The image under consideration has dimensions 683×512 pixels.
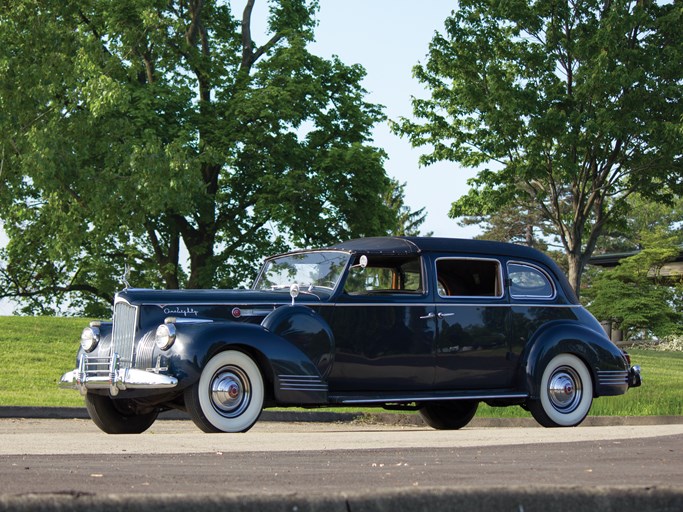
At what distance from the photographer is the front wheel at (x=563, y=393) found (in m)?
11.6

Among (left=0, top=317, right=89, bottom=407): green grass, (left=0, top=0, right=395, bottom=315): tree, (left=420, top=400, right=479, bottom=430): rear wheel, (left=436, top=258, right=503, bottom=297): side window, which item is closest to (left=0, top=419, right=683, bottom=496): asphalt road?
(left=436, top=258, right=503, bottom=297): side window

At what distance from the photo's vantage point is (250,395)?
32.8ft

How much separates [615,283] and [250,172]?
59.6 feet

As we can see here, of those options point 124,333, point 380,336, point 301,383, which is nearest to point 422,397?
point 380,336

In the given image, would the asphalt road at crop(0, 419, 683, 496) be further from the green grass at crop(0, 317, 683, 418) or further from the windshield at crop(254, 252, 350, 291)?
the green grass at crop(0, 317, 683, 418)

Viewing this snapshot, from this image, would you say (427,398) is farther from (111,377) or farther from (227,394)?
(111,377)


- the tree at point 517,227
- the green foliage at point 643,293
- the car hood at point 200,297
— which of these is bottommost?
the car hood at point 200,297

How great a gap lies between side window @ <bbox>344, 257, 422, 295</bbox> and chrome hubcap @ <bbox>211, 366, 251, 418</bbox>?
65.2 inches

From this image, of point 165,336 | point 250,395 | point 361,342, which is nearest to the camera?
point 165,336

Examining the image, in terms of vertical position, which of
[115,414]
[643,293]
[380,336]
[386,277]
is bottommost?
[115,414]

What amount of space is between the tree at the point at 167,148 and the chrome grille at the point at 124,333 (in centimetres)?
1655

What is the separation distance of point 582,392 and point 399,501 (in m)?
8.12

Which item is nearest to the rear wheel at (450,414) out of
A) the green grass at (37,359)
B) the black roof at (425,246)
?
the black roof at (425,246)

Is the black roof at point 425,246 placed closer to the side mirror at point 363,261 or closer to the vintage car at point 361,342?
the vintage car at point 361,342
